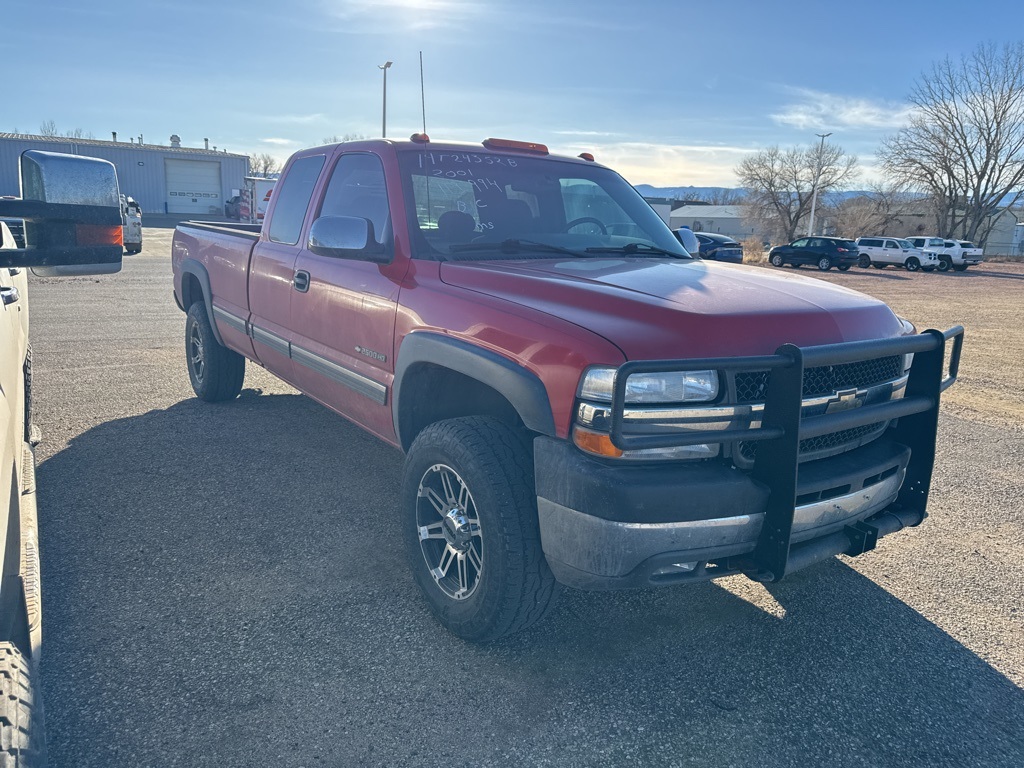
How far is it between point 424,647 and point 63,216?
199 cm

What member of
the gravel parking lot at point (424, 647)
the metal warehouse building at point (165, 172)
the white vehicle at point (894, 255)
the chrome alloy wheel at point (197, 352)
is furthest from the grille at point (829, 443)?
the metal warehouse building at point (165, 172)

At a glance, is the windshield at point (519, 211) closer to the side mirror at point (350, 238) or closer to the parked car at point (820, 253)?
the side mirror at point (350, 238)

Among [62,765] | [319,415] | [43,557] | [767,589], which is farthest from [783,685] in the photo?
[319,415]

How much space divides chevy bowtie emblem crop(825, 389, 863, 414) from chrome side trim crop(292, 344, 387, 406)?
1917 millimetres

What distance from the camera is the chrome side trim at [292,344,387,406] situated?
139 inches

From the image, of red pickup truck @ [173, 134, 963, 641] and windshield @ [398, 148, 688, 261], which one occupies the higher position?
windshield @ [398, 148, 688, 261]

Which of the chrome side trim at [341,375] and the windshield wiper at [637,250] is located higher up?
the windshield wiper at [637,250]

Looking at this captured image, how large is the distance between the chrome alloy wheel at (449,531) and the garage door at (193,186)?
5248 centimetres

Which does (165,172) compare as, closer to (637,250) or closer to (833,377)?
(637,250)

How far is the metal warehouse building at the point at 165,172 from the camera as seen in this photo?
46688mm

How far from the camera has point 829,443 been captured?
272 cm

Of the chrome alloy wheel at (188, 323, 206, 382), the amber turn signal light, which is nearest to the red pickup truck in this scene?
the amber turn signal light

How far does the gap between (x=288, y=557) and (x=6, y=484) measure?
164cm

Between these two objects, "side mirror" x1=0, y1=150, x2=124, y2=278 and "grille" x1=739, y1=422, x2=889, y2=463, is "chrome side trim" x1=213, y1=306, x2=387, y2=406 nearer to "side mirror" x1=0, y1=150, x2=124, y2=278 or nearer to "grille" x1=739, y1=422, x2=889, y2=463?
"grille" x1=739, y1=422, x2=889, y2=463
